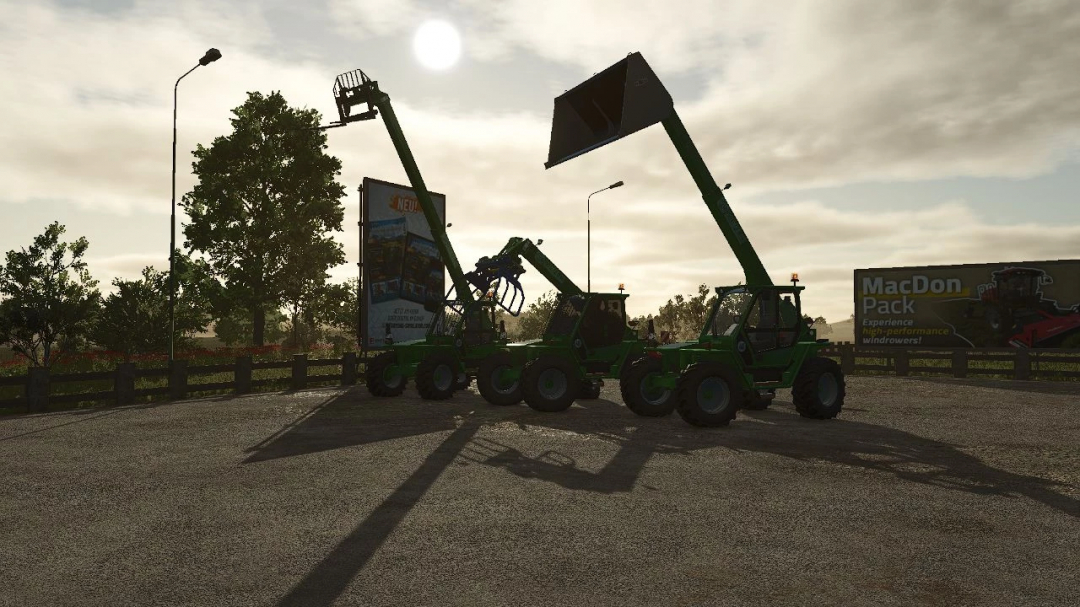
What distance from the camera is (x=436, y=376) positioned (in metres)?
17.3

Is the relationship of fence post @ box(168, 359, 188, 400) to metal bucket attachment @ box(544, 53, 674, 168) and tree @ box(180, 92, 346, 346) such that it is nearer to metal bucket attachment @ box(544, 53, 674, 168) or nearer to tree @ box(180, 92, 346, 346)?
metal bucket attachment @ box(544, 53, 674, 168)

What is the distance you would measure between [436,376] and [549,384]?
3.73 m

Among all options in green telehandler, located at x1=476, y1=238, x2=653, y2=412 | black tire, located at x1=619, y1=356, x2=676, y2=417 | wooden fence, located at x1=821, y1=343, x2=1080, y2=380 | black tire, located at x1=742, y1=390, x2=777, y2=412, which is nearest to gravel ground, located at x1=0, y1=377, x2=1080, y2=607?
black tire, located at x1=742, y1=390, x2=777, y2=412

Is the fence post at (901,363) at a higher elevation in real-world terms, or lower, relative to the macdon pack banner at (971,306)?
lower

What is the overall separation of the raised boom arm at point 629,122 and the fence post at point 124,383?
1086 cm

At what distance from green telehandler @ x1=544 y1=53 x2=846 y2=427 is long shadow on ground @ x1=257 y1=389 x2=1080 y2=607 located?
0.50 metres

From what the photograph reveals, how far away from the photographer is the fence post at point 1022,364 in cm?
2312

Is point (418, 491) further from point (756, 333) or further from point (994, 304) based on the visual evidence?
point (994, 304)

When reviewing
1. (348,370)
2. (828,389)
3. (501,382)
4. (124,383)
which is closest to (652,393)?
(828,389)

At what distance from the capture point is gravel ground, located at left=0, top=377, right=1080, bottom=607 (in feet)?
16.3

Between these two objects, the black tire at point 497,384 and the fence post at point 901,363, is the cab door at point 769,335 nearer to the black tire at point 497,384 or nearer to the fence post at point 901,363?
the black tire at point 497,384

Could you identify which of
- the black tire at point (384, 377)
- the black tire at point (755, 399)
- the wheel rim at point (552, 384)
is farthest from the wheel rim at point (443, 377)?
the black tire at point (755, 399)

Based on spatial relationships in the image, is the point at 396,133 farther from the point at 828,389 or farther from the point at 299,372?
the point at 828,389

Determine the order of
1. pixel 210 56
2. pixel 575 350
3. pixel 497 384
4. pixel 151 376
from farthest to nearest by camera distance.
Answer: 1. pixel 210 56
2. pixel 151 376
3. pixel 497 384
4. pixel 575 350
